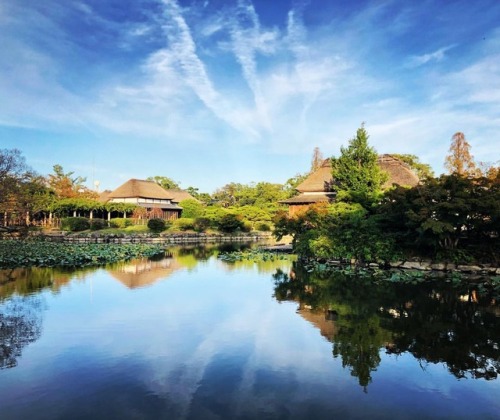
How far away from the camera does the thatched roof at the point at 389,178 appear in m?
29.3

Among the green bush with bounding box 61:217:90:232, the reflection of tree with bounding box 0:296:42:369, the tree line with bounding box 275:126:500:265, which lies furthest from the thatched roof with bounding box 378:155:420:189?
the green bush with bounding box 61:217:90:232

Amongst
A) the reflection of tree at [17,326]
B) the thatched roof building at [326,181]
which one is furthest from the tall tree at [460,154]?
the reflection of tree at [17,326]

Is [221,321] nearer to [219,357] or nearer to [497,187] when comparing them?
[219,357]

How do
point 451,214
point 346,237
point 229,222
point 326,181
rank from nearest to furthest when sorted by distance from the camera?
point 451,214 < point 346,237 < point 326,181 < point 229,222

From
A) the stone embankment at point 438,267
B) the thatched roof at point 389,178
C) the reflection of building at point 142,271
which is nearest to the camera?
the reflection of building at point 142,271

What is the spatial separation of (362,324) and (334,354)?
2019 millimetres

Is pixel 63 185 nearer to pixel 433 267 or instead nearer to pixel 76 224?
pixel 76 224

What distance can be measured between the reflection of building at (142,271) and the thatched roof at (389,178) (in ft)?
47.6

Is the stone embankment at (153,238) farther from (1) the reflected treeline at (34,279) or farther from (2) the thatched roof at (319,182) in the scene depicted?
(1) the reflected treeline at (34,279)

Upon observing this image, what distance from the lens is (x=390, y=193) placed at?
55.0ft

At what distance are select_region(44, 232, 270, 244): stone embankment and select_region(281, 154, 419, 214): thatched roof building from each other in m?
Answer: 9.25

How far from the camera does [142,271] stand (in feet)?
54.6

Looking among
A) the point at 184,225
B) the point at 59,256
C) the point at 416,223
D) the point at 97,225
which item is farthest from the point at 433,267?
the point at 97,225

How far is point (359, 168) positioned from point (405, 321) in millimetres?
16495
